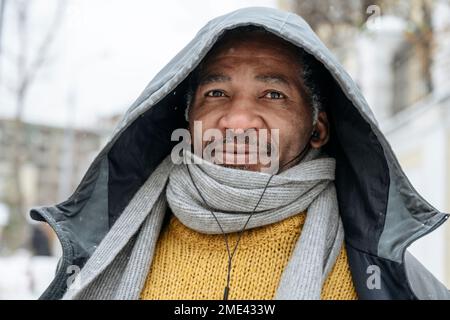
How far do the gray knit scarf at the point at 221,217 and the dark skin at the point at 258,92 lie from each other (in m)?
0.11

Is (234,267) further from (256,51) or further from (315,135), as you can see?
(256,51)

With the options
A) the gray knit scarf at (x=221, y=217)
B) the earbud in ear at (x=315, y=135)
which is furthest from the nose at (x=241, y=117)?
the earbud in ear at (x=315, y=135)

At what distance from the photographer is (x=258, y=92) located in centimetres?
224

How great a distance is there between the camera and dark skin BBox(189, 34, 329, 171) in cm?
222

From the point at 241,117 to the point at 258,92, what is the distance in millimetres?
127

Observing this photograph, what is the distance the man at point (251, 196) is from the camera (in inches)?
79.5

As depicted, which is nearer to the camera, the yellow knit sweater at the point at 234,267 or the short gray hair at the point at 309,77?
the yellow knit sweater at the point at 234,267

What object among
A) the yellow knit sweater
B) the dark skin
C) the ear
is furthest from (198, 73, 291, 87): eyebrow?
the yellow knit sweater

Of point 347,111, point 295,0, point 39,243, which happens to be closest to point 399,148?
point 295,0

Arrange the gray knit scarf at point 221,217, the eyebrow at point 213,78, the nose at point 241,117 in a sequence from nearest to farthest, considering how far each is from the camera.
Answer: the gray knit scarf at point 221,217 → the nose at point 241,117 → the eyebrow at point 213,78

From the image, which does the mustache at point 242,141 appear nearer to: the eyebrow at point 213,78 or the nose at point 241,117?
the nose at point 241,117

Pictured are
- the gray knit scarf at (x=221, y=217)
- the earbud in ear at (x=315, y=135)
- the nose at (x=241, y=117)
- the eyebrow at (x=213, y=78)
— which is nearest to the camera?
the gray knit scarf at (x=221, y=217)

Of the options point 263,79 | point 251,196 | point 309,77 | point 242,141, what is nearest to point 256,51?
point 263,79
